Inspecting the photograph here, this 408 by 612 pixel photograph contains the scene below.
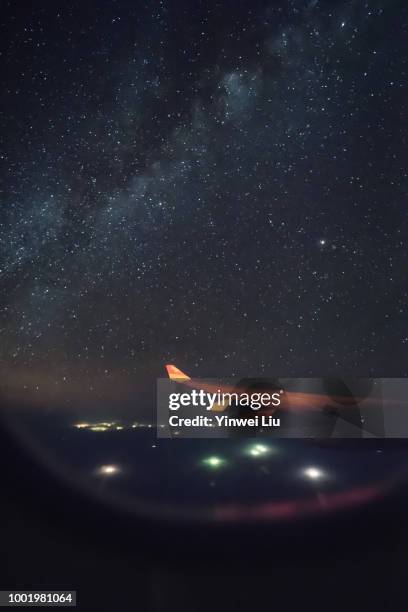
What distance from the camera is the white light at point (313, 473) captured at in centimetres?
842

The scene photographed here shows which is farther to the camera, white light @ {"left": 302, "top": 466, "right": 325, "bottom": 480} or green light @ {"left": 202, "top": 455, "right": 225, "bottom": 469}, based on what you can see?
green light @ {"left": 202, "top": 455, "right": 225, "bottom": 469}

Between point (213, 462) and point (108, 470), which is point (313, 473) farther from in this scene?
point (108, 470)

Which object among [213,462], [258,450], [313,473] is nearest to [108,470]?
[213,462]

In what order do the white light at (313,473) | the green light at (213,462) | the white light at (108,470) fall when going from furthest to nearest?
1. the green light at (213,462)
2. the white light at (108,470)
3. the white light at (313,473)

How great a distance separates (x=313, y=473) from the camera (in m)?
8.65

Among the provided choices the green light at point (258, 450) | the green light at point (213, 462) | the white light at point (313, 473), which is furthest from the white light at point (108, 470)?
the white light at point (313, 473)

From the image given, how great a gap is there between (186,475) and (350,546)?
4.22m

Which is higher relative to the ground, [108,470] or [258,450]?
[258,450]

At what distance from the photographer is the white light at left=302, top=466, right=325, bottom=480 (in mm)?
8422

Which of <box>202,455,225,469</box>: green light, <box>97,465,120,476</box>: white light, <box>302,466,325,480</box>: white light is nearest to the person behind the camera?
<box>302,466,325,480</box>: white light

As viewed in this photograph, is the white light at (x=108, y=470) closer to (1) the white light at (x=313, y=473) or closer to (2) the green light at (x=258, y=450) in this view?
(2) the green light at (x=258, y=450)

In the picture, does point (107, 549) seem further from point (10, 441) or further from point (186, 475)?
point (10, 441)

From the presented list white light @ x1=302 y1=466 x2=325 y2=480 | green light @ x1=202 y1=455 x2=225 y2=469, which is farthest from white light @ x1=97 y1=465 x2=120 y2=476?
white light @ x1=302 y1=466 x2=325 y2=480

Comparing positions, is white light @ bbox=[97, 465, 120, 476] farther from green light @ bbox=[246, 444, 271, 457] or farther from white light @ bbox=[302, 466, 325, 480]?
white light @ bbox=[302, 466, 325, 480]
